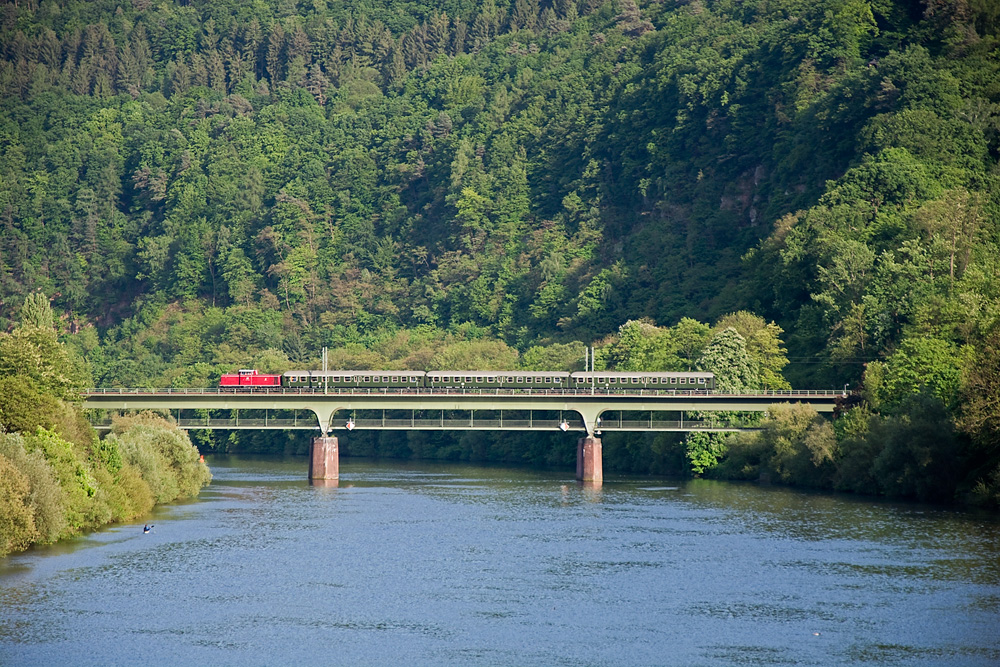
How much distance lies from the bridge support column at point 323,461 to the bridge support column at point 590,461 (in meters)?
23.2

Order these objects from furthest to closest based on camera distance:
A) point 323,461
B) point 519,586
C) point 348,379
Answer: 1. point 348,379
2. point 323,461
3. point 519,586

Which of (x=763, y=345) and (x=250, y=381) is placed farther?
(x=763, y=345)

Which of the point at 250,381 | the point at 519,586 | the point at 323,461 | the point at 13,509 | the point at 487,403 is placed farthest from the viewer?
the point at 250,381

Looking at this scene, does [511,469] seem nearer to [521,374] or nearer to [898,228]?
[521,374]

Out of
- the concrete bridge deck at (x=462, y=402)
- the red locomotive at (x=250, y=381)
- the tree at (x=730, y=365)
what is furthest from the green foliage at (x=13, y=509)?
the tree at (x=730, y=365)

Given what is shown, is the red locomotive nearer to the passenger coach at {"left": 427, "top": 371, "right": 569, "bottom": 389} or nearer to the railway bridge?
the railway bridge

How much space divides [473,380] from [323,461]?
68.3 feet

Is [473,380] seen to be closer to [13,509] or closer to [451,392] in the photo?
[451,392]

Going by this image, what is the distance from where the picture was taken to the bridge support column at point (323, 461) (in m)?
145

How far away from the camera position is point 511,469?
169 meters

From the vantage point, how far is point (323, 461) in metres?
145

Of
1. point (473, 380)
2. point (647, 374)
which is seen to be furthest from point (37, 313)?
point (647, 374)

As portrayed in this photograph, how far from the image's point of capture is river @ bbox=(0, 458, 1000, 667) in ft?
219

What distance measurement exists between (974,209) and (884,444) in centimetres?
5253
